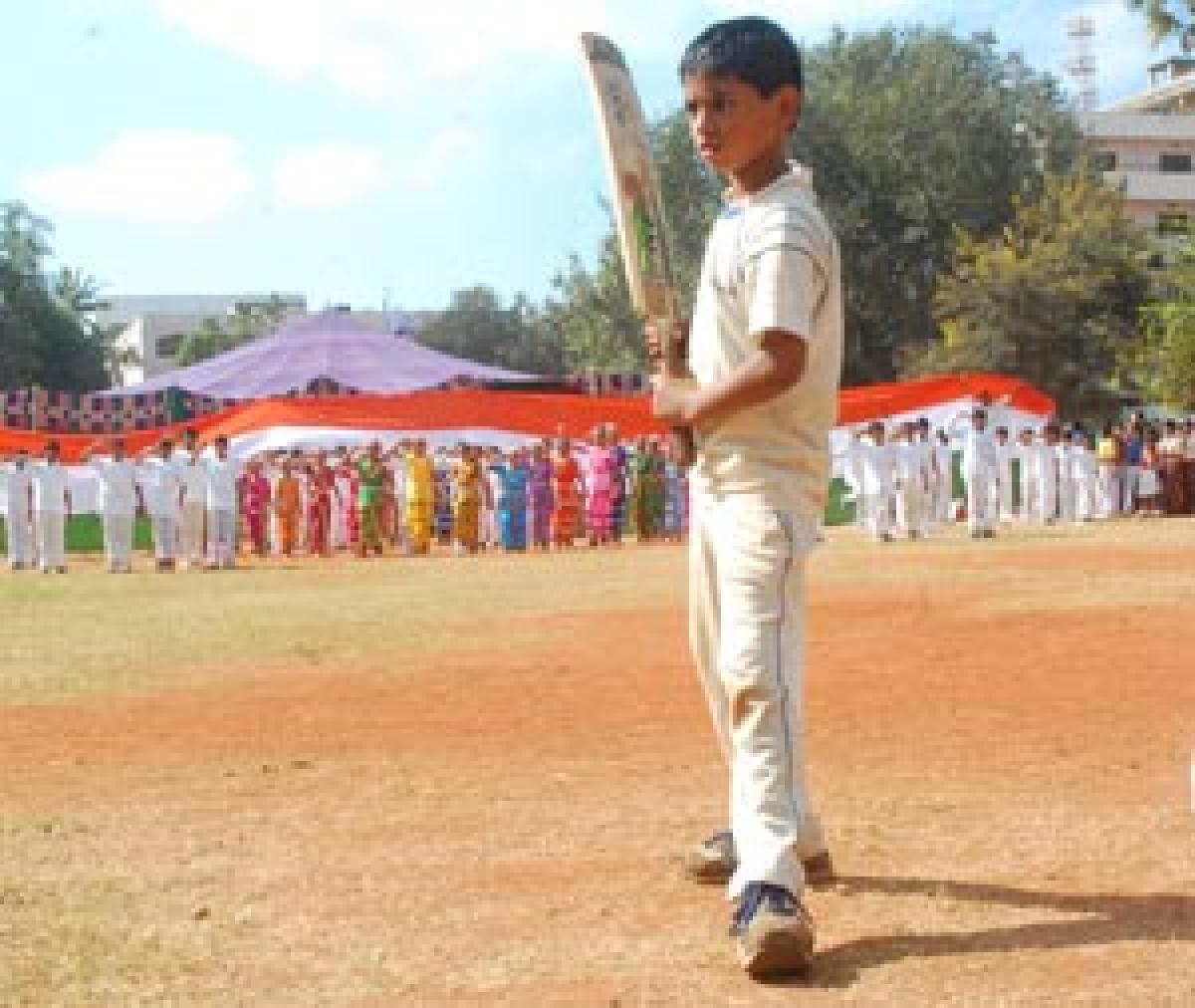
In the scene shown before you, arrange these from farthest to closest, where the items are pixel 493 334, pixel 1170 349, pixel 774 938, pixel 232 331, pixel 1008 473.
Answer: pixel 232 331 < pixel 493 334 < pixel 1170 349 < pixel 1008 473 < pixel 774 938

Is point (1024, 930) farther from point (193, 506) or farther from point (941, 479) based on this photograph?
point (941, 479)

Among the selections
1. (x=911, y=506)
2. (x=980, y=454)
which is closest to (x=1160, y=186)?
(x=980, y=454)

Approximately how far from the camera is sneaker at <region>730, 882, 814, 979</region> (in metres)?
3.70

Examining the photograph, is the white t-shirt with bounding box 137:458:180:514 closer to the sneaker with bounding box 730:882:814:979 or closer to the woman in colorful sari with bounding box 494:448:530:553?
the woman in colorful sari with bounding box 494:448:530:553

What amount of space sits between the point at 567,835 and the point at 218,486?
21.6 metres

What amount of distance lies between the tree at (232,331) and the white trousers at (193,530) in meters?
57.5

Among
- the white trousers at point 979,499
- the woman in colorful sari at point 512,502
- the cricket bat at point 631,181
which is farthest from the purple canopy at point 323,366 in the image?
the cricket bat at point 631,181

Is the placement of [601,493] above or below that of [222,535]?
above

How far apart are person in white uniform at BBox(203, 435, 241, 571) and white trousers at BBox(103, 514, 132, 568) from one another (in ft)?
3.85

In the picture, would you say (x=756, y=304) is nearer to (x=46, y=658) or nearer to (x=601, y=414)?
(x=46, y=658)

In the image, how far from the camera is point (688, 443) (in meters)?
4.53

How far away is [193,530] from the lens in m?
26.4

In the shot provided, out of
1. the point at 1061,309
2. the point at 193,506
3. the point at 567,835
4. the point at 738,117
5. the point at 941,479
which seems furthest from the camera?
the point at 1061,309

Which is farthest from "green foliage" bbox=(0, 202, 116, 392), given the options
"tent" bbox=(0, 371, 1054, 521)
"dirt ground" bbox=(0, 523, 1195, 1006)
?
"dirt ground" bbox=(0, 523, 1195, 1006)
